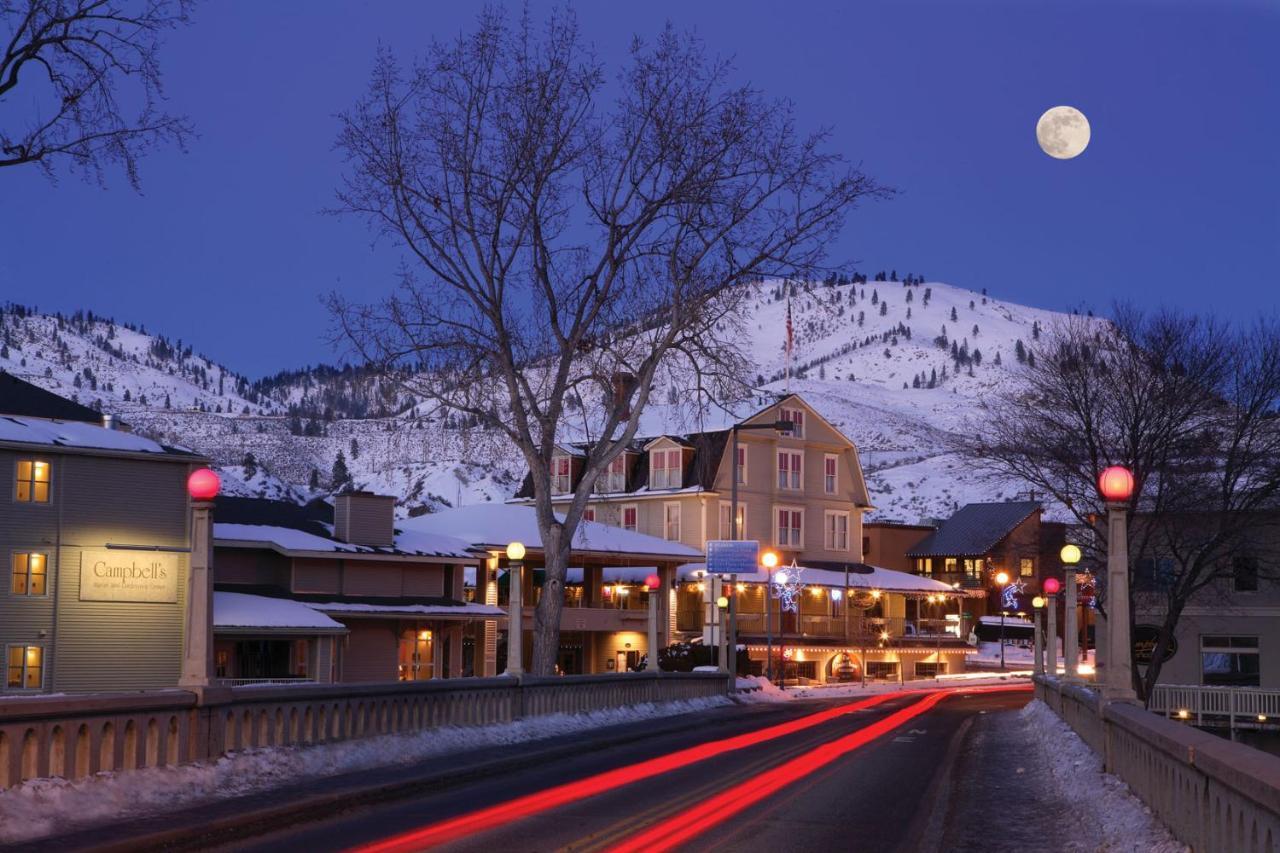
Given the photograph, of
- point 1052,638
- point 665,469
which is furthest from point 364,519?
point 1052,638

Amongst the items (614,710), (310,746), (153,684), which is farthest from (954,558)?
(310,746)

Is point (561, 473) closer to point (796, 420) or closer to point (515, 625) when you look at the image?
point (796, 420)

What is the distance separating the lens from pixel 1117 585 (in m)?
16.4

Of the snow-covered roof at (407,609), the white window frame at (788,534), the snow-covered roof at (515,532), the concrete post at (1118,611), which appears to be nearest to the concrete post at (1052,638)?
the concrete post at (1118,611)

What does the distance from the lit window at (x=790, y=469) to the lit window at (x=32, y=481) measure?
4261cm

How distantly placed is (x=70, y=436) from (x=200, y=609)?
34404mm

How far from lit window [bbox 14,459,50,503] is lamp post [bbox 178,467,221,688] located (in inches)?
1290

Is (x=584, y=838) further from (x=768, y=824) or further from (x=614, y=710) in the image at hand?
(x=614, y=710)

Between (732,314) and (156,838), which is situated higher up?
(732,314)

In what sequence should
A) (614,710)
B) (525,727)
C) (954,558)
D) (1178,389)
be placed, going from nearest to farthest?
1. (525,727)
2. (614,710)
3. (1178,389)
4. (954,558)

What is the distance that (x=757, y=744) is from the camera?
92.3 ft

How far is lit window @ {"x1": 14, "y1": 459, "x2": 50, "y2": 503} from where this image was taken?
46719mm

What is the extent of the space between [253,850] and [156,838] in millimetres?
834

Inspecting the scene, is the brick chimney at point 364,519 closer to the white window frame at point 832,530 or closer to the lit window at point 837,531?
the white window frame at point 832,530
